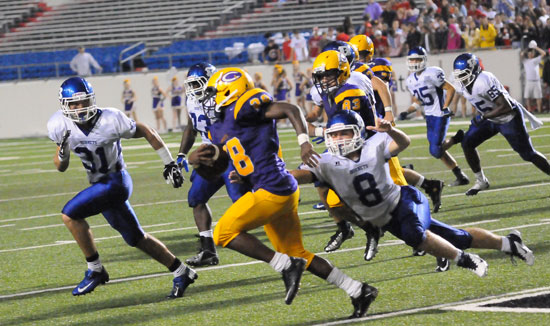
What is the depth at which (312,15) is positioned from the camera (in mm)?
26547

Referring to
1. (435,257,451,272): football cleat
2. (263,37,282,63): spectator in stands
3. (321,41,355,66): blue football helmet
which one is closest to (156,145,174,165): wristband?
(435,257,451,272): football cleat

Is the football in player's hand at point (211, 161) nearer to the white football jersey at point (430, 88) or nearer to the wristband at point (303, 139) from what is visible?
the wristband at point (303, 139)

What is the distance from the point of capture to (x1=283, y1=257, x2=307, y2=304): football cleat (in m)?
5.28

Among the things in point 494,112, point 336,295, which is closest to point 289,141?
point 494,112

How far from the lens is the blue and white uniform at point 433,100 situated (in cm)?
1120

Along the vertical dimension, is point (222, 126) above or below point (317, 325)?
above

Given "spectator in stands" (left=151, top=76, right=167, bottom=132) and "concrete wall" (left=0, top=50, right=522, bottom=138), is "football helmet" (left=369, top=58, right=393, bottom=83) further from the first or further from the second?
"spectator in stands" (left=151, top=76, right=167, bottom=132)

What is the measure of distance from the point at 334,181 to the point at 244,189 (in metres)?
1.79

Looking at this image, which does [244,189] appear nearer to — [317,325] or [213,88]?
[213,88]

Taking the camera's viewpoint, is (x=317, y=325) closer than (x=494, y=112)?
Yes

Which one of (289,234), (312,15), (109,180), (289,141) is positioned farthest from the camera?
(312,15)

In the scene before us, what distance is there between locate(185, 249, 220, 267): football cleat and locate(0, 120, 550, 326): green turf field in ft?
0.25

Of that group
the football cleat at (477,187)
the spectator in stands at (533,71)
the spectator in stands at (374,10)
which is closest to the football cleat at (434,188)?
the football cleat at (477,187)

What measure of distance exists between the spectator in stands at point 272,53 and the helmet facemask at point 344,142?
1897cm
